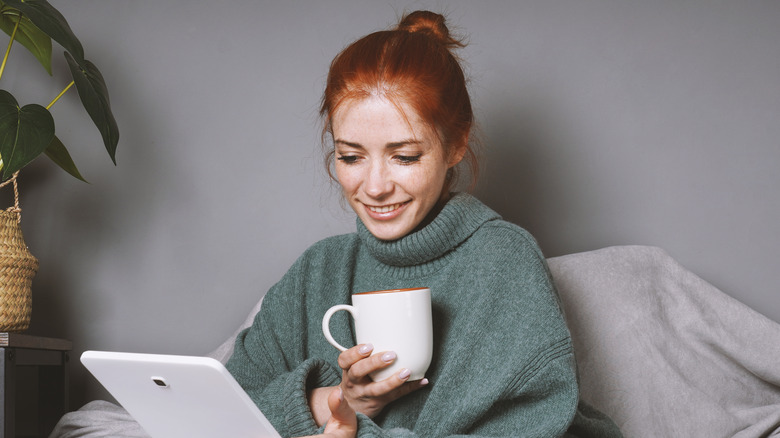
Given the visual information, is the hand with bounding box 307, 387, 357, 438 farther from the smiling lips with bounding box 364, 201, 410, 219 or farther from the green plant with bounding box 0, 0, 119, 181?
the green plant with bounding box 0, 0, 119, 181

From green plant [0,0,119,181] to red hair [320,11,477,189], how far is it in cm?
Result: 57

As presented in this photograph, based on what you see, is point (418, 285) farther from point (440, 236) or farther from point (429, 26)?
point (429, 26)

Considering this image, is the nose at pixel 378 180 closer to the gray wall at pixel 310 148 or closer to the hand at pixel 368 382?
the hand at pixel 368 382

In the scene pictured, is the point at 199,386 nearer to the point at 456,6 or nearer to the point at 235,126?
the point at 235,126

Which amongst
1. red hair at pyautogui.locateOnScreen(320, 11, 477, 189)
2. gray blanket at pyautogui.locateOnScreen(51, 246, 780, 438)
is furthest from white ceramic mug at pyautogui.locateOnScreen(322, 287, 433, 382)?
gray blanket at pyautogui.locateOnScreen(51, 246, 780, 438)

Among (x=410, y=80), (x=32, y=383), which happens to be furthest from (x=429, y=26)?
(x=32, y=383)

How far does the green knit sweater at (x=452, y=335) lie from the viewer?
0.89 m

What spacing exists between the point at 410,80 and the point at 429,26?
0.18 metres

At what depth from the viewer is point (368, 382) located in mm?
901

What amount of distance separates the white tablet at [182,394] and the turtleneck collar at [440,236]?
41 centimetres

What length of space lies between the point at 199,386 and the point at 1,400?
0.72 m

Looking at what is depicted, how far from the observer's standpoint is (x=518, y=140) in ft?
5.52

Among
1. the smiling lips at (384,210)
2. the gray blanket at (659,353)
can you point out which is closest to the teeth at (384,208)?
the smiling lips at (384,210)

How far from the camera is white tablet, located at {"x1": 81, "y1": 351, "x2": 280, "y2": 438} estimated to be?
687 mm
